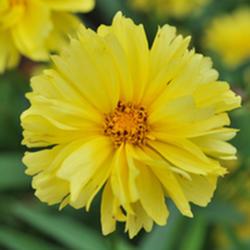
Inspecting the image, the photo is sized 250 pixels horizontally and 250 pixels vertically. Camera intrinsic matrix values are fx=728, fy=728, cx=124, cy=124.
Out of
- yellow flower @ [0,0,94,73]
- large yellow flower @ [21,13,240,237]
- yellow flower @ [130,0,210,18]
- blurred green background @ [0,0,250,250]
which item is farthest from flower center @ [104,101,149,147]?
yellow flower @ [130,0,210,18]

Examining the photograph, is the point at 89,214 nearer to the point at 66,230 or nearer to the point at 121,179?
the point at 66,230

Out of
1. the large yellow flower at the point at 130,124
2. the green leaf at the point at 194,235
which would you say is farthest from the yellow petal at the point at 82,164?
the green leaf at the point at 194,235

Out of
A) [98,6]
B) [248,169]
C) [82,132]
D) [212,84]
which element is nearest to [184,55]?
[212,84]

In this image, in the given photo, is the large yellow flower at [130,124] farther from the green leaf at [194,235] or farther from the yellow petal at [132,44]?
the green leaf at [194,235]

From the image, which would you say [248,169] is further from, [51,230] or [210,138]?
[210,138]

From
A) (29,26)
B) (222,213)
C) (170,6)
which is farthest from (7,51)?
(170,6)

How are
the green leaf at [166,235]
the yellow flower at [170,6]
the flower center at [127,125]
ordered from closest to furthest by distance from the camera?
1. the flower center at [127,125]
2. the green leaf at [166,235]
3. the yellow flower at [170,6]
